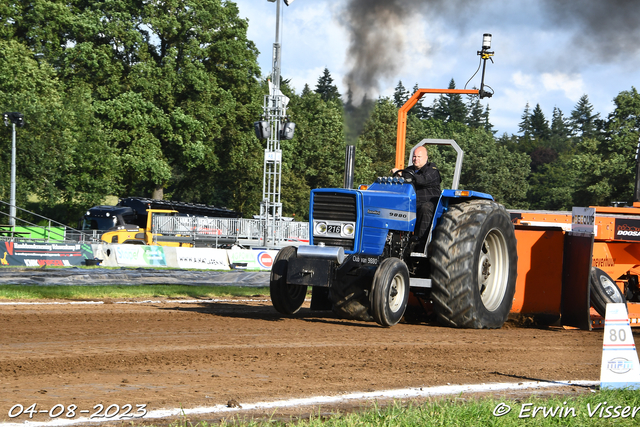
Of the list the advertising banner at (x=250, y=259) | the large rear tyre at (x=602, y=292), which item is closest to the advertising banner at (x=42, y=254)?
the advertising banner at (x=250, y=259)

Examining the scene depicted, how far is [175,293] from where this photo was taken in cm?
1644

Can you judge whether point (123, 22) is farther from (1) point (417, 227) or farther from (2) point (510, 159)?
(2) point (510, 159)

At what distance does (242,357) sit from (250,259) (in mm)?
21528

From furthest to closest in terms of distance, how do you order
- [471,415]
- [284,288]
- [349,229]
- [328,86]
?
[328,86] < [284,288] < [349,229] < [471,415]

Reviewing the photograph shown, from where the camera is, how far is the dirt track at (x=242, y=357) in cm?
536

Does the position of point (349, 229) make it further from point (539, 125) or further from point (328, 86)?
point (539, 125)

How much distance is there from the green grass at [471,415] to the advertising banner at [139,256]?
23.2 metres

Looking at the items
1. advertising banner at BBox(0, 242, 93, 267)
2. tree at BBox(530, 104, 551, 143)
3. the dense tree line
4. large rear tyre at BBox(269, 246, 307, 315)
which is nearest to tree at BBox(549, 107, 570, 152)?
tree at BBox(530, 104, 551, 143)

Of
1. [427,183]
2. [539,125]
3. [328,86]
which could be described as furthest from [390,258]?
[539,125]

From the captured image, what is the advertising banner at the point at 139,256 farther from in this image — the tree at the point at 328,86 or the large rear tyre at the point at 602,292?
the large rear tyre at the point at 602,292

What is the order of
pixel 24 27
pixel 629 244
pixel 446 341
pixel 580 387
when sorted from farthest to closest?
pixel 24 27 → pixel 629 244 → pixel 446 341 → pixel 580 387

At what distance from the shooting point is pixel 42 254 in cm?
2562

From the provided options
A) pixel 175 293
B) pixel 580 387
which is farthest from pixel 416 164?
pixel 175 293

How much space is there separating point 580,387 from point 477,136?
78.0m
